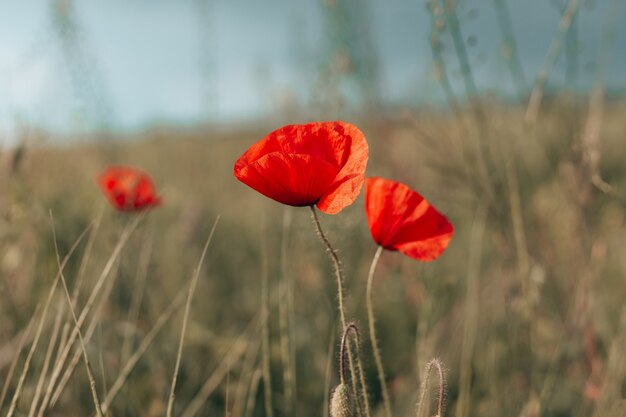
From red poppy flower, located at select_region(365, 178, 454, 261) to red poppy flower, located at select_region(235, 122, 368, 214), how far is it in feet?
0.25

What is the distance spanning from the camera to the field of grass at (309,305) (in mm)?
1234

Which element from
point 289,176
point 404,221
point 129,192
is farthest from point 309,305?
point 289,176

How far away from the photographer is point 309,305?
2.06 metres

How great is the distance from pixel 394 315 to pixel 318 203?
1.39m

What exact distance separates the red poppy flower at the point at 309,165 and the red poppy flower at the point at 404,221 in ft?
0.25

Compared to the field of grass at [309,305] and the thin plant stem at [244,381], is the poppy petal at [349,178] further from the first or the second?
the thin plant stem at [244,381]

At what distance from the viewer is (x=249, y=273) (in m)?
2.50

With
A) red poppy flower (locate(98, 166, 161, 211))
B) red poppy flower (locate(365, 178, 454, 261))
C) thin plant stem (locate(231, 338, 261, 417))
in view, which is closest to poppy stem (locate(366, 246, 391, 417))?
red poppy flower (locate(365, 178, 454, 261))

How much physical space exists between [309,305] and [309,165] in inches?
55.7

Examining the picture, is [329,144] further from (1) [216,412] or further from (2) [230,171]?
(2) [230,171]

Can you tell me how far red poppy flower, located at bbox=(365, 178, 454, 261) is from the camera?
2.58 ft

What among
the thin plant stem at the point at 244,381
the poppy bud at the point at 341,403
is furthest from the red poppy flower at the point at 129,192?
the poppy bud at the point at 341,403

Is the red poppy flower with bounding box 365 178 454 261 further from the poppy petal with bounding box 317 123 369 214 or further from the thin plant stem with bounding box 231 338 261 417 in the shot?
the thin plant stem with bounding box 231 338 261 417

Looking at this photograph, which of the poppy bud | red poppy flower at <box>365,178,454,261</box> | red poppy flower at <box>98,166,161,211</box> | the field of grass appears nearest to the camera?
the poppy bud
